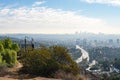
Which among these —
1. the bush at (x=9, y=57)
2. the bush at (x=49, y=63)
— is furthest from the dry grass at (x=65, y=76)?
the bush at (x=9, y=57)

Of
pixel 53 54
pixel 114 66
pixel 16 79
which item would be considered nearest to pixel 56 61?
pixel 53 54

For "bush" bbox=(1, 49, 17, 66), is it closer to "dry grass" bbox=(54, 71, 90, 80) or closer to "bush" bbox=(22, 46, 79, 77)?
"bush" bbox=(22, 46, 79, 77)

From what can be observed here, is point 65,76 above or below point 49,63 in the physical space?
below

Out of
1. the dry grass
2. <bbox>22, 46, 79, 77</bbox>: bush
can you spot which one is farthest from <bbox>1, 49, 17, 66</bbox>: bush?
the dry grass

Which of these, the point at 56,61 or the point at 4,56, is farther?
the point at 4,56

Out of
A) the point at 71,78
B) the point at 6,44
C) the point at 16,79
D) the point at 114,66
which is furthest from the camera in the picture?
the point at 114,66

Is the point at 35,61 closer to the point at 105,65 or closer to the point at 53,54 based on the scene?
the point at 53,54

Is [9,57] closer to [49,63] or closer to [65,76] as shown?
[49,63]

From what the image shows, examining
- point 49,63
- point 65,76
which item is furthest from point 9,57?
point 65,76

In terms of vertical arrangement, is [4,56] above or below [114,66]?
above
